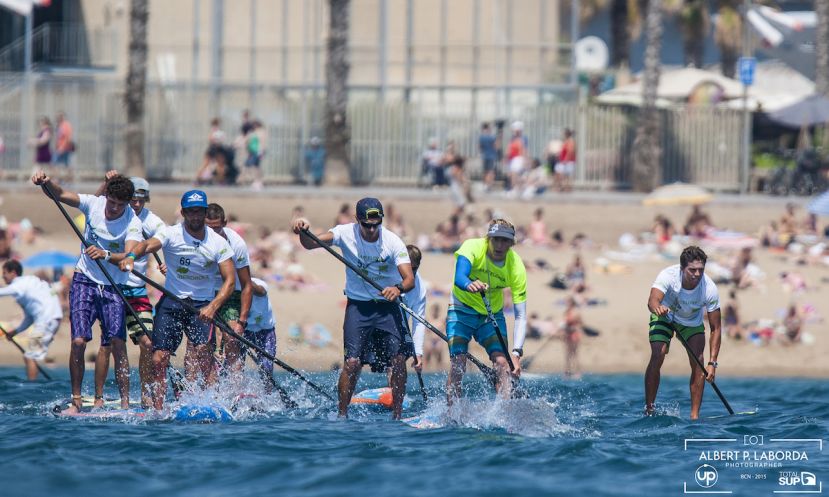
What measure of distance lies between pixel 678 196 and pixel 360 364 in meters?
16.1

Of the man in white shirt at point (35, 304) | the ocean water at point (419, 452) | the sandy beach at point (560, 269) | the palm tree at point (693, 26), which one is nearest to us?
the ocean water at point (419, 452)

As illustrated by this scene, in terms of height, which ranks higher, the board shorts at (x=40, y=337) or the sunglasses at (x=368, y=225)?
the sunglasses at (x=368, y=225)

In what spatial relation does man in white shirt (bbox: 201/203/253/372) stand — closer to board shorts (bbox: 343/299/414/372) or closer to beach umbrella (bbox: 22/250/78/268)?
board shorts (bbox: 343/299/414/372)

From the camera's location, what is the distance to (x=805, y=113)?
31.9 meters

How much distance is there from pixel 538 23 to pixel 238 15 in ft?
25.0

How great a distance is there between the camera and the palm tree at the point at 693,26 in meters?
45.4

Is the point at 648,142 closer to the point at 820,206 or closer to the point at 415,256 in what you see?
the point at 820,206

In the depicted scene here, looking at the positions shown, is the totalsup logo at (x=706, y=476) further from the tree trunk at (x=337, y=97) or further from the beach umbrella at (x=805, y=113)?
the beach umbrella at (x=805, y=113)

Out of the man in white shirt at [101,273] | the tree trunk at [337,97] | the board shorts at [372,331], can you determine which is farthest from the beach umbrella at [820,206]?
the man in white shirt at [101,273]

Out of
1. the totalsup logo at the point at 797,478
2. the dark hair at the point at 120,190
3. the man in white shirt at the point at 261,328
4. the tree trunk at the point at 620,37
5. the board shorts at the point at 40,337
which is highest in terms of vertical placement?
the tree trunk at the point at 620,37

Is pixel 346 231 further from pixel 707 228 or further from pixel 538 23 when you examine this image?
pixel 538 23

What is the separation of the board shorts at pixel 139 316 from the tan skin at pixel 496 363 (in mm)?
2979

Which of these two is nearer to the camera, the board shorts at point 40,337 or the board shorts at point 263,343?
the board shorts at point 263,343

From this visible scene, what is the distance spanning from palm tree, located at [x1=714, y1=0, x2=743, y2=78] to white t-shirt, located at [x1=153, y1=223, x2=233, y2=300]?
3408cm
